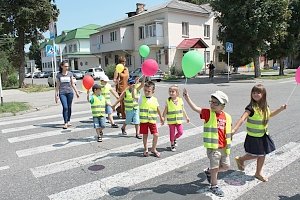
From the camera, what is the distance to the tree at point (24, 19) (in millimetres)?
23078

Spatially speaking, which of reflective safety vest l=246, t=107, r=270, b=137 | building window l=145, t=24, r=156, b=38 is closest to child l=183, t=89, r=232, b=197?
reflective safety vest l=246, t=107, r=270, b=137

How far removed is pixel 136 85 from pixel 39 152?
2551 millimetres

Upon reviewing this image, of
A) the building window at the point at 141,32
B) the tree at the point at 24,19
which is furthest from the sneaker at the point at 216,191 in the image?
the building window at the point at 141,32

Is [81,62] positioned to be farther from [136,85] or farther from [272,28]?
[136,85]

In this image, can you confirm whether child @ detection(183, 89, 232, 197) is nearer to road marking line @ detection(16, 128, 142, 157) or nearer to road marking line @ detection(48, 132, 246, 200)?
road marking line @ detection(48, 132, 246, 200)

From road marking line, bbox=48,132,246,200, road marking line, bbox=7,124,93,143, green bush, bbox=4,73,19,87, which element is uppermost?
green bush, bbox=4,73,19,87

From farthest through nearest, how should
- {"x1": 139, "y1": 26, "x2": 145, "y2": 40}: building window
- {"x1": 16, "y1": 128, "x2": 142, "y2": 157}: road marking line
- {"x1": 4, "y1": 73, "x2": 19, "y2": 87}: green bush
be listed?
{"x1": 139, "y1": 26, "x2": 145, "y2": 40}: building window, {"x1": 4, "y1": 73, "x2": 19, "y2": 87}: green bush, {"x1": 16, "y1": 128, "x2": 142, "y2": 157}: road marking line

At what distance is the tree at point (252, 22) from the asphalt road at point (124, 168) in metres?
17.4

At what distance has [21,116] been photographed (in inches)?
441

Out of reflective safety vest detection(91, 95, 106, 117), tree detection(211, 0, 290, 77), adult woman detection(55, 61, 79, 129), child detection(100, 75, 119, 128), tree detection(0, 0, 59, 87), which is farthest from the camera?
tree detection(211, 0, 290, 77)

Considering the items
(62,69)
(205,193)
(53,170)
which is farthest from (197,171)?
(62,69)

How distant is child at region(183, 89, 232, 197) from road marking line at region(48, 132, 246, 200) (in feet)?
3.58

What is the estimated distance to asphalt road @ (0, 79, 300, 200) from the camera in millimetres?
4184

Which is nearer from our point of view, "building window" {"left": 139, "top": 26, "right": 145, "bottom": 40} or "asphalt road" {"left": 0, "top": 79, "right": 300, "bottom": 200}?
"asphalt road" {"left": 0, "top": 79, "right": 300, "bottom": 200}
